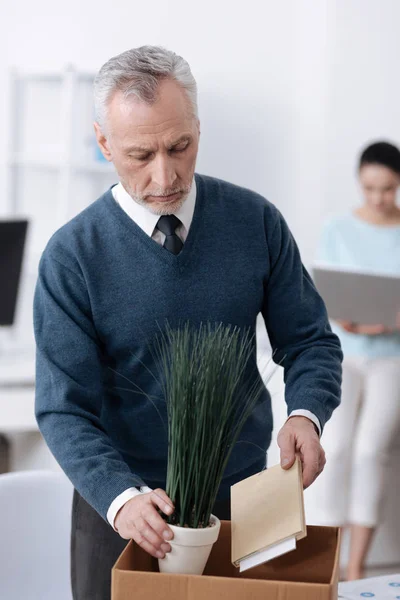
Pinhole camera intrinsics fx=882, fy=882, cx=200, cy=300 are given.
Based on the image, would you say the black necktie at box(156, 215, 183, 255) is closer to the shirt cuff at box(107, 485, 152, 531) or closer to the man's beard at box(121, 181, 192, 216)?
the man's beard at box(121, 181, 192, 216)

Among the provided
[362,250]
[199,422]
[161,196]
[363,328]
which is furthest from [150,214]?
[362,250]

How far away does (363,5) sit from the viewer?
17.2 ft

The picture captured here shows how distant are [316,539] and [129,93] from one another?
2.22 ft

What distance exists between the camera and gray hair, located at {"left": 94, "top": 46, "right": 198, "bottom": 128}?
1.28 m

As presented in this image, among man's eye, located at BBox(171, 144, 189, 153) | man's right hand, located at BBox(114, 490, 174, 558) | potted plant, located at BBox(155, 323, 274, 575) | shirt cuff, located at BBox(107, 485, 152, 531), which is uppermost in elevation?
man's eye, located at BBox(171, 144, 189, 153)

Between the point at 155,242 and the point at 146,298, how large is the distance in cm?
10

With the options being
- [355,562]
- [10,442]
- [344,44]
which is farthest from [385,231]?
[344,44]

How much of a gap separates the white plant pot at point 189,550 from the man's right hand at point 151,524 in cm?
1

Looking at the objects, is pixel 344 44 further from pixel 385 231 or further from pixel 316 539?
pixel 316 539

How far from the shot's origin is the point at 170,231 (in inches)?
58.6

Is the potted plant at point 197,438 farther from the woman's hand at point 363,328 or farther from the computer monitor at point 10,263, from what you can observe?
the computer monitor at point 10,263

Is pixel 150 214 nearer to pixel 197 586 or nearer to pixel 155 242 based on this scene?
pixel 155 242

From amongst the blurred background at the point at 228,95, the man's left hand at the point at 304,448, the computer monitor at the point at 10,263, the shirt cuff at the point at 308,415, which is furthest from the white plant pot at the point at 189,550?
the blurred background at the point at 228,95

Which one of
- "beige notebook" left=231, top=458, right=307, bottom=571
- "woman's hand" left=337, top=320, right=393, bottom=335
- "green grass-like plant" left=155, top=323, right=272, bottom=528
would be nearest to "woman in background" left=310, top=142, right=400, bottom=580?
"woman's hand" left=337, top=320, right=393, bottom=335
